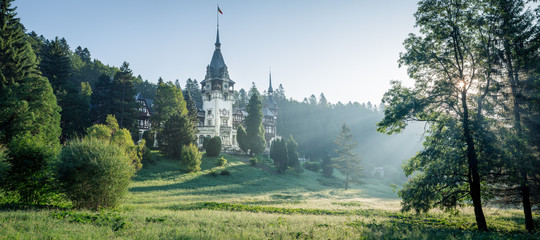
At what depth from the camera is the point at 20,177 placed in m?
13.1

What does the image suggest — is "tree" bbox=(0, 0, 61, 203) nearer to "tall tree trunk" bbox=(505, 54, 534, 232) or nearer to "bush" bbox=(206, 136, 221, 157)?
"bush" bbox=(206, 136, 221, 157)

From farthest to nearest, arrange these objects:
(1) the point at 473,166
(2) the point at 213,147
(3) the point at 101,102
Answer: (3) the point at 101,102 → (2) the point at 213,147 → (1) the point at 473,166

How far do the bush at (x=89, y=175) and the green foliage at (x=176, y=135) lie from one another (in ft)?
80.1

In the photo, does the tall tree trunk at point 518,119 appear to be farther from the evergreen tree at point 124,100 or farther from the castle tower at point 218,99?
the castle tower at point 218,99

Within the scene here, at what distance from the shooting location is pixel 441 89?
12078 mm

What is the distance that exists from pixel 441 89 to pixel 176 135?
33.1 meters

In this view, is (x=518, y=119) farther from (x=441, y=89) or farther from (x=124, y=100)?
(x=124, y=100)

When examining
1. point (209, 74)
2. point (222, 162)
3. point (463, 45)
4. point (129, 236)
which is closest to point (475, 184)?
point (463, 45)

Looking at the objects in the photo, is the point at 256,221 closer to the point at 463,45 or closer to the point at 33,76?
the point at 463,45

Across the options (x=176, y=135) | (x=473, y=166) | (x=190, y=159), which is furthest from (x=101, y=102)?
(x=473, y=166)

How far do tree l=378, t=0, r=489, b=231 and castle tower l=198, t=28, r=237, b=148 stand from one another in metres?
48.6

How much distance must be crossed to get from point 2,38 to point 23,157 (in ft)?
75.4

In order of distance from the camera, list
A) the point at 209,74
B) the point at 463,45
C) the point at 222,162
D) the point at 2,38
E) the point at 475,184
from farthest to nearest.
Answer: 1. the point at 209,74
2. the point at 222,162
3. the point at 2,38
4. the point at 463,45
5. the point at 475,184

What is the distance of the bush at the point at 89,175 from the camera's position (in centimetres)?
1247
